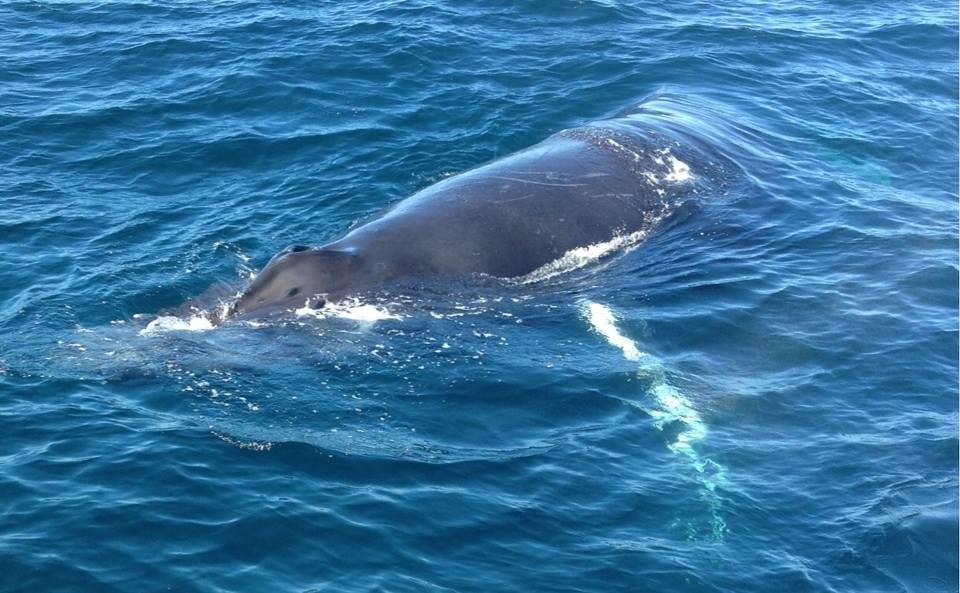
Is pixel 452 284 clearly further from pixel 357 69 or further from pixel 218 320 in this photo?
pixel 357 69

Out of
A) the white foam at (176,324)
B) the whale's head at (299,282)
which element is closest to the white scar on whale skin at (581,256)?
the whale's head at (299,282)

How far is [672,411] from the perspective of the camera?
19.0m

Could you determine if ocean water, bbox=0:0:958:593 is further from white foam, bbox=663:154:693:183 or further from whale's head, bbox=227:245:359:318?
white foam, bbox=663:154:693:183

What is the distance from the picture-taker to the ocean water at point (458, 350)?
1599 centimetres

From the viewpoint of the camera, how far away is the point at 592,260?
22.6 meters

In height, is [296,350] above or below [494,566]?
above

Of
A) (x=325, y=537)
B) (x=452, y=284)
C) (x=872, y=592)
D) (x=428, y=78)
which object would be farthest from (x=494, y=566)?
(x=428, y=78)

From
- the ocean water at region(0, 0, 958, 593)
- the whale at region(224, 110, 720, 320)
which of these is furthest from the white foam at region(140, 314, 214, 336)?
the whale at region(224, 110, 720, 320)

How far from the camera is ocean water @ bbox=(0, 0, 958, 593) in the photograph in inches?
630

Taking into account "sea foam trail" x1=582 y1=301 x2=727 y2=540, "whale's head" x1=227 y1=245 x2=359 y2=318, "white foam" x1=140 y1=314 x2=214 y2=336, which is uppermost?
"whale's head" x1=227 y1=245 x2=359 y2=318

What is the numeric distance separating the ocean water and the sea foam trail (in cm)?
5

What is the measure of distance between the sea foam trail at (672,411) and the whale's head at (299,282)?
167 inches

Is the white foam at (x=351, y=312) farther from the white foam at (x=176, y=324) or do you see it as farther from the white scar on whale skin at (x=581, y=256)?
the white scar on whale skin at (x=581, y=256)

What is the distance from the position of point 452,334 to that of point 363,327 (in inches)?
57.9
